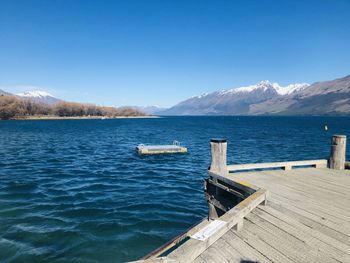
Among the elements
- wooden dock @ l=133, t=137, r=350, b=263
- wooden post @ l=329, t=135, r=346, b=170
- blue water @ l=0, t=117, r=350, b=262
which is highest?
wooden post @ l=329, t=135, r=346, b=170

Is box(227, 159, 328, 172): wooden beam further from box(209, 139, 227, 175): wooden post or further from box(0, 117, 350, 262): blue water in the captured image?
box(0, 117, 350, 262): blue water

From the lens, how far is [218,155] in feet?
34.5

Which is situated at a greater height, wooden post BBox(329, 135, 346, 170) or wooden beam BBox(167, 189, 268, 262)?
wooden post BBox(329, 135, 346, 170)

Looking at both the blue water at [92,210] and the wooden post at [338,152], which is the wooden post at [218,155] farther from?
the wooden post at [338,152]

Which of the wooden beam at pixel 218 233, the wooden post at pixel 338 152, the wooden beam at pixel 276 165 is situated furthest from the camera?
the wooden post at pixel 338 152

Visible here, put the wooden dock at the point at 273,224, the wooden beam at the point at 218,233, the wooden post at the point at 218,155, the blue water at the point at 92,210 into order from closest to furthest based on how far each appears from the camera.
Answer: the wooden beam at the point at 218,233 → the wooden dock at the point at 273,224 → the blue water at the point at 92,210 → the wooden post at the point at 218,155

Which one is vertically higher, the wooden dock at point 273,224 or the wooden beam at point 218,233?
the wooden beam at point 218,233

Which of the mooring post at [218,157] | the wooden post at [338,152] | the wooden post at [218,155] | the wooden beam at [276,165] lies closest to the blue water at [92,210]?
the mooring post at [218,157]

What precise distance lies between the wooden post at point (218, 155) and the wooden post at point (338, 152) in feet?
19.8

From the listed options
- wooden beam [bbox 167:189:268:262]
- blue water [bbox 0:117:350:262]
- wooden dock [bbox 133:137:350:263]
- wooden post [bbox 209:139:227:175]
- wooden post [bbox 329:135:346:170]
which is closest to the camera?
wooden beam [bbox 167:189:268:262]

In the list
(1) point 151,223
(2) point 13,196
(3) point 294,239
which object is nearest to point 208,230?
(3) point 294,239

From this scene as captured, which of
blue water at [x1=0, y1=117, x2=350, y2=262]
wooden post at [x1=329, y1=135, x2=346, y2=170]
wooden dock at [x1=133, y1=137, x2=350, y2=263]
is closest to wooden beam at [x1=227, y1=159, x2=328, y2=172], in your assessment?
wooden post at [x1=329, y1=135, x2=346, y2=170]

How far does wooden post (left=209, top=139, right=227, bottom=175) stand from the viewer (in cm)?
1037

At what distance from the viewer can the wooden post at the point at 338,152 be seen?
1260 cm
